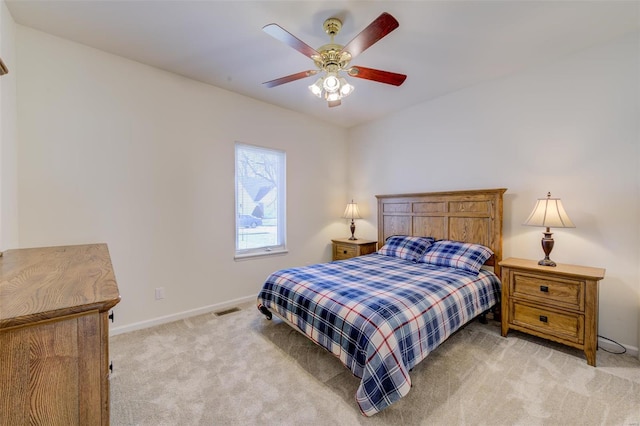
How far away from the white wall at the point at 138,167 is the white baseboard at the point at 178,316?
0.17ft

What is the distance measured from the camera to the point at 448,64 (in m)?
2.66

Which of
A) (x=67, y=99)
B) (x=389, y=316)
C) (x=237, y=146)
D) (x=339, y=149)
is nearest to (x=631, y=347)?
(x=389, y=316)

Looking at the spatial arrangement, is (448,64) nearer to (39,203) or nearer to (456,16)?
(456,16)

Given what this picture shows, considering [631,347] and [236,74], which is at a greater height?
[236,74]

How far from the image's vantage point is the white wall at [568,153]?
2238mm

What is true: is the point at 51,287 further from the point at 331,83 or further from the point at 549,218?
the point at 549,218

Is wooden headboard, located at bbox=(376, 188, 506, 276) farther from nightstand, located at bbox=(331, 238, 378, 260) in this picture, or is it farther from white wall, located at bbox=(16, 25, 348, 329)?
white wall, located at bbox=(16, 25, 348, 329)

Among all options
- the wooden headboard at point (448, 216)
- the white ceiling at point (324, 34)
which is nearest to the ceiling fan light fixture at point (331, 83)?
the white ceiling at point (324, 34)

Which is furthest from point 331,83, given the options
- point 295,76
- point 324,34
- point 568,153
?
point 568,153

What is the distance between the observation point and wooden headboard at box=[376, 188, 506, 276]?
2.90 meters

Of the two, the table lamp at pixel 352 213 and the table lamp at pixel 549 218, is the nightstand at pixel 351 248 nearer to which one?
the table lamp at pixel 352 213

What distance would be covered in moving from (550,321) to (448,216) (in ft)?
4.62

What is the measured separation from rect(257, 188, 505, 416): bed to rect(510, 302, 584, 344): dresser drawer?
9.3 inches

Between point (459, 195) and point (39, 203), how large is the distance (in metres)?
4.14
